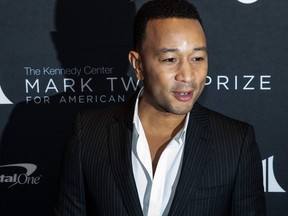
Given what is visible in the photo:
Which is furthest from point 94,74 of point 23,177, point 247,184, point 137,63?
point 247,184

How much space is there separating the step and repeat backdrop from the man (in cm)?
72

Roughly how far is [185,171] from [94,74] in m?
1.01

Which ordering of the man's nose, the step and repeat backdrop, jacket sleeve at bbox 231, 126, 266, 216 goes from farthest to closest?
the step and repeat backdrop → jacket sleeve at bbox 231, 126, 266, 216 → the man's nose

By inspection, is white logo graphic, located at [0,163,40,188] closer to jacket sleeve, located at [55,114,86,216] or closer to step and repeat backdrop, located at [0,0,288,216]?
step and repeat backdrop, located at [0,0,288,216]

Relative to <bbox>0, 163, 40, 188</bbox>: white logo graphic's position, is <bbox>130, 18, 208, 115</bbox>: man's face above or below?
above

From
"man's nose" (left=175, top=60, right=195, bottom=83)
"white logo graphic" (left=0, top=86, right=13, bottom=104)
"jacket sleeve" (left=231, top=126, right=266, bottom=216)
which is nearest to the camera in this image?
"man's nose" (left=175, top=60, right=195, bottom=83)

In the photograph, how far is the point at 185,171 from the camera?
134 cm

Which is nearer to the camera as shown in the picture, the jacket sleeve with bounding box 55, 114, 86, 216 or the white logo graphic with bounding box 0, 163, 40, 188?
the jacket sleeve with bounding box 55, 114, 86, 216

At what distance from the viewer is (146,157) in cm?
139

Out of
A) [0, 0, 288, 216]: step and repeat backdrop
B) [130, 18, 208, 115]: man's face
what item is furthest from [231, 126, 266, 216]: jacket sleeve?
[0, 0, 288, 216]: step and repeat backdrop

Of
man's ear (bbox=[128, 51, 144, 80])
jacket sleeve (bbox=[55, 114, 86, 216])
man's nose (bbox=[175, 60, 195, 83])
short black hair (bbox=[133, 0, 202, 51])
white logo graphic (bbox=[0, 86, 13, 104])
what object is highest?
short black hair (bbox=[133, 0, 202, 51])

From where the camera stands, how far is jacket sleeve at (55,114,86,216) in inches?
55.9

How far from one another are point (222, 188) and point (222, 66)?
88 cm

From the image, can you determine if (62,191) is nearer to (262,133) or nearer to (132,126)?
(132,126)
